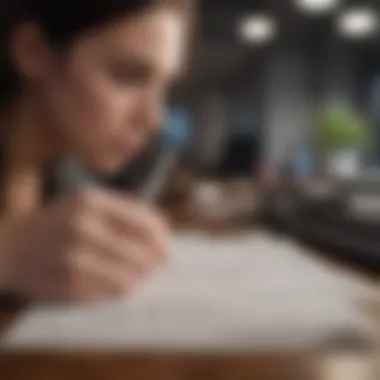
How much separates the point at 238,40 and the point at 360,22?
11 cm

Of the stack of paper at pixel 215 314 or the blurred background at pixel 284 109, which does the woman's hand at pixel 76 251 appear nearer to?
the stack of paper at pixel 215 314

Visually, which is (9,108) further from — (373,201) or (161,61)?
(373,201)

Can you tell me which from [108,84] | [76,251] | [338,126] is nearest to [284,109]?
[338,126]

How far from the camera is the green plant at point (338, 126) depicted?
0.61m

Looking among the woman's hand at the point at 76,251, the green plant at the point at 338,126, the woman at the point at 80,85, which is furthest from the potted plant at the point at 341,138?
the woman's hand at the point at 76,251

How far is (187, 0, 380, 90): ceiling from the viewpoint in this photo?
60 centimetres

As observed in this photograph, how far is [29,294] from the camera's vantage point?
0.35 metres

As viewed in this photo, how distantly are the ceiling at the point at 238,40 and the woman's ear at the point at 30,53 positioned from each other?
0.43ft

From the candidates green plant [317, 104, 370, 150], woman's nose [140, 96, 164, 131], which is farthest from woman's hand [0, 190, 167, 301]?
green plant [317, 104, 370, 150]

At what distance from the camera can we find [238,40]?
0.63 meters

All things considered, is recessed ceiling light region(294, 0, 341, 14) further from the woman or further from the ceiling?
the woman

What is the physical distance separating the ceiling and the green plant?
0.06 metres

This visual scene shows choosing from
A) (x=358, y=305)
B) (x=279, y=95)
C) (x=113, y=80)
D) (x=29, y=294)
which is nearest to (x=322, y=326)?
(x=358, y=305)

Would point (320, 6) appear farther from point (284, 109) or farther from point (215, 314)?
point (215, 314)
